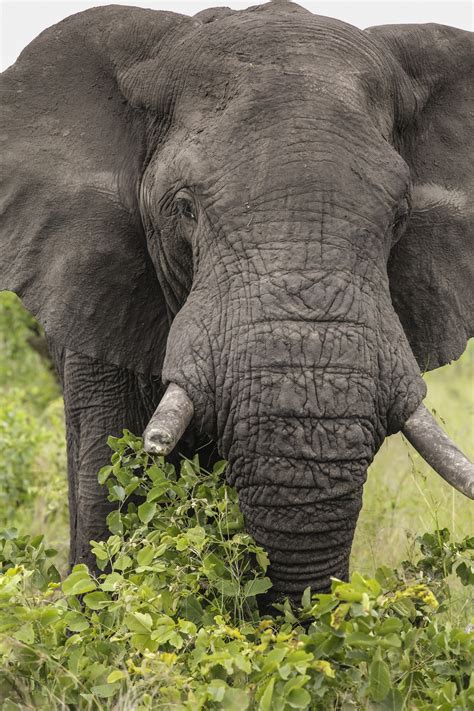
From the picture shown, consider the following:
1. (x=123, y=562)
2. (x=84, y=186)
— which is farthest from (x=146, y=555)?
(x=84, y=186)

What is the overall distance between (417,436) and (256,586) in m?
0.73

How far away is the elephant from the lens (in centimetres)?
438

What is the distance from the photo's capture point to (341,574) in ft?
15.4

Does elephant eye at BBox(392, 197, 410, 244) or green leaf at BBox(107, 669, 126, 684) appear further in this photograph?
elephant eye at BBox(392, 197, 410, 244)

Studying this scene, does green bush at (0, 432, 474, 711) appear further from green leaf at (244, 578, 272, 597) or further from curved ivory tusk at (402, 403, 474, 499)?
curved ivory tusk at (402, 403, 474, 499)

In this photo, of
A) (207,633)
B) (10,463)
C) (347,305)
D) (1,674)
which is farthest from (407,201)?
(10,463)

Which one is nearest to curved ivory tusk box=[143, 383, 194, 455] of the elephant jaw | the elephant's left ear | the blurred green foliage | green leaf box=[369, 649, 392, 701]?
the elephant jaw

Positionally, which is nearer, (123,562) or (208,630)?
(208,630)

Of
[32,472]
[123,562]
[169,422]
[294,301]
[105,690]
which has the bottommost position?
[32,472]

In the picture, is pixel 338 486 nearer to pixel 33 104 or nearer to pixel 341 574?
pixel 341 574

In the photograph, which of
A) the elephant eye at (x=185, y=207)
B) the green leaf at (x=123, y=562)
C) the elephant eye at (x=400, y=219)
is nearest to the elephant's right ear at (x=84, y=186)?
the elephant eye at (x=185, y=207)

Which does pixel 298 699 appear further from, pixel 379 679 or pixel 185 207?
pixel 185 207

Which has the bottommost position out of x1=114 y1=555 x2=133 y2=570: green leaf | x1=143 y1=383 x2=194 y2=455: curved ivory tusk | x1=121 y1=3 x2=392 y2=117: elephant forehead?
x1=114 y1=555 x2=133 y2=570: green leaf

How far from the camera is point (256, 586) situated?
4535mm
